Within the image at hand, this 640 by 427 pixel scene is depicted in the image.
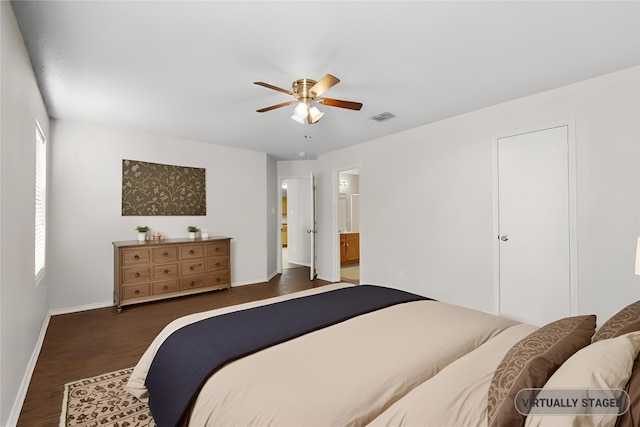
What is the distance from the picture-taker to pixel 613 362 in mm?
837

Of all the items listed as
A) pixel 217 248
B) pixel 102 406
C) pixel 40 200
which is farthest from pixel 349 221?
pixel 102 406

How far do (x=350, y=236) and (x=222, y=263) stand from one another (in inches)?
130

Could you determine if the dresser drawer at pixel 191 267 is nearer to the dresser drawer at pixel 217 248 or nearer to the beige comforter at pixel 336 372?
the dresser drawer at pixel 217 248

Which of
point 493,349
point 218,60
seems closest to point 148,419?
point 493,349

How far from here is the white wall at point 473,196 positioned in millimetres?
2512

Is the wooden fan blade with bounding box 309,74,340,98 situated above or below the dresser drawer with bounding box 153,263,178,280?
above

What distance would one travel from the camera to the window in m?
2.86

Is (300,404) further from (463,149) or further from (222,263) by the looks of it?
(222,263)

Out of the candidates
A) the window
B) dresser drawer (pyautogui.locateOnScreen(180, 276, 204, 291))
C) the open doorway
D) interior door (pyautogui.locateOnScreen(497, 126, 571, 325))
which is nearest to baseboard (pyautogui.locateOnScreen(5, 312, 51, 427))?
the window

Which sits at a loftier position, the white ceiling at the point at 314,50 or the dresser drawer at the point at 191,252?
the white ceiling at the point at 314,50

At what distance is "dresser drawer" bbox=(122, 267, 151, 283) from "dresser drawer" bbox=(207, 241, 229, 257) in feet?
2.75

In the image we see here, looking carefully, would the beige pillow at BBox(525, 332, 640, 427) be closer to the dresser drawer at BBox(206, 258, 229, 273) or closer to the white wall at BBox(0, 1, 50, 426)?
the white wall at BBox(0, 1, 50, 426)

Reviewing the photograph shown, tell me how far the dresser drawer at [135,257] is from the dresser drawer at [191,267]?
18.5 inches

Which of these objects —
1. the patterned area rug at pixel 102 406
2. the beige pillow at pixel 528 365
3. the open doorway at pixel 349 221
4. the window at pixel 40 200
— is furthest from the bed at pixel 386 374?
the open doorway at pixel 349 221
